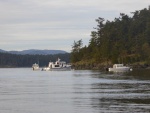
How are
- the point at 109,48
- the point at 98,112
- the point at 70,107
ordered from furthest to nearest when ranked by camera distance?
1. the point at 109,48
2. the point at 70,107
3. the point at 98,112

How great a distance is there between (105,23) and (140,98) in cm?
15037

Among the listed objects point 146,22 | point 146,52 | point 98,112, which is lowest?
point 98,112

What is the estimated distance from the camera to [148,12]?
162 metres

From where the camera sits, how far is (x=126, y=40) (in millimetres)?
165875

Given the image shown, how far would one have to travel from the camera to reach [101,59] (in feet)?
605

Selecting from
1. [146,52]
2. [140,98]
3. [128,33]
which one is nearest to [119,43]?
[128,33]

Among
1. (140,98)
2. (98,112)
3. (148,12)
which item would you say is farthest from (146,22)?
(98,112)

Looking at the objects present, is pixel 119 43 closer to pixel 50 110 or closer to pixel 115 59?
pixel 115 59

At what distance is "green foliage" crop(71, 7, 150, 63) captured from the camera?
156625mm

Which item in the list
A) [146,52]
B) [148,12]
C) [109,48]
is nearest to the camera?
[146,52]

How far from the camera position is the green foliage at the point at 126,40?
6166 inches

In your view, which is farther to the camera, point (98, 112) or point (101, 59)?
point (101, 59)

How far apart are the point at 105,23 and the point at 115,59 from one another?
85.7 feet

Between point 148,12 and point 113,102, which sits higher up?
point 148,12
